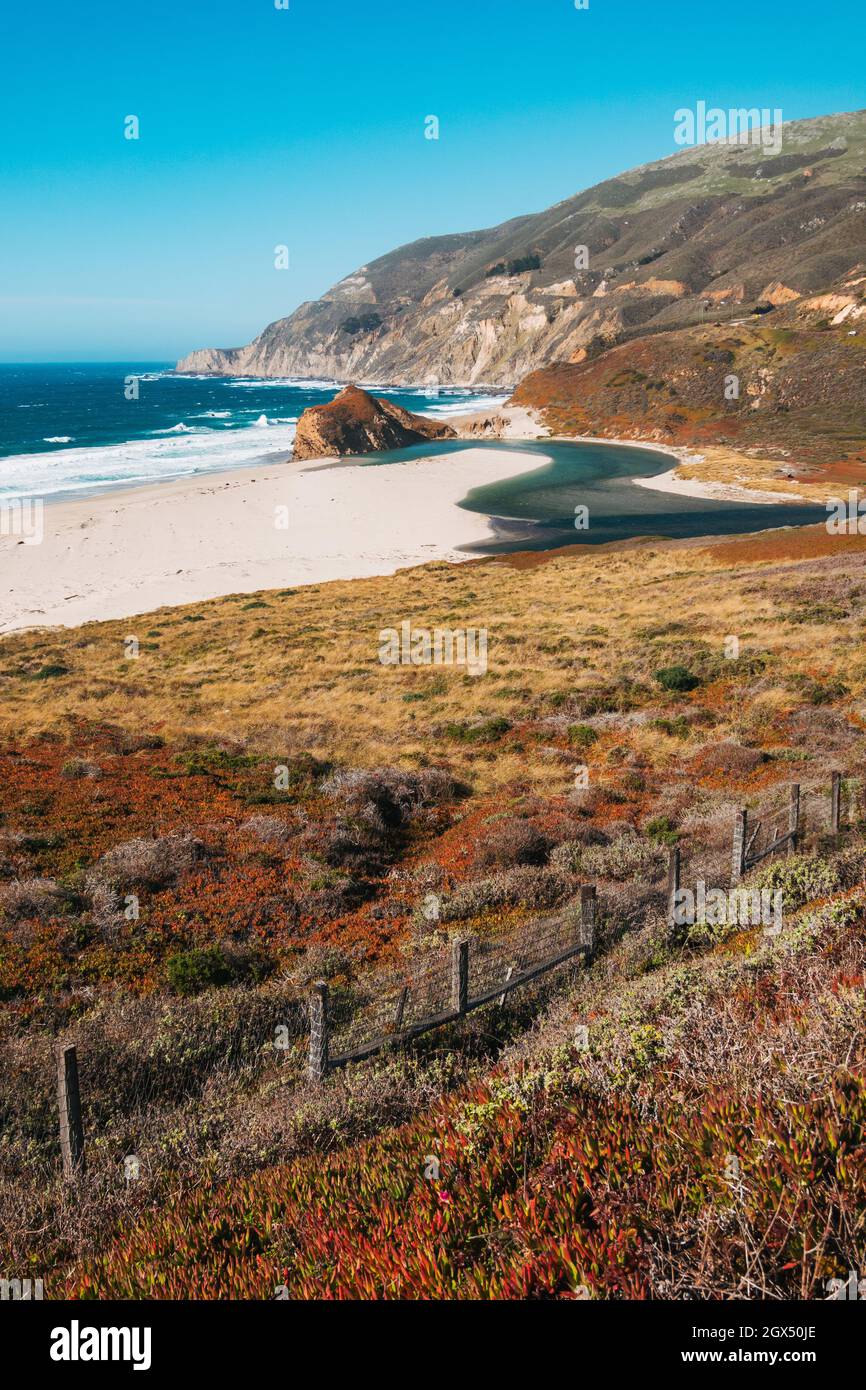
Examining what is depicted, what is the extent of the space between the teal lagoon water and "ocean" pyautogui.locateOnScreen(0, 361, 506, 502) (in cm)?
2757

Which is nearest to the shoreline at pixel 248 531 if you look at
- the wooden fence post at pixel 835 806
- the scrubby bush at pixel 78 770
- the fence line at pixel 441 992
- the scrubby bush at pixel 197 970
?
the scrubby bush at pixel 78 770

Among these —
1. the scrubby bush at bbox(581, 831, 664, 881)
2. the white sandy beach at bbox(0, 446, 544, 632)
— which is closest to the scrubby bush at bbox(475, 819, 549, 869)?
the scrubby bush at bbox(581, 831, 664, 881)

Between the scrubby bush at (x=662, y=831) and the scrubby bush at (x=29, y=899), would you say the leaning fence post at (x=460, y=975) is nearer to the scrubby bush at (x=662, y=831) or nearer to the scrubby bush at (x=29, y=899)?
the scrubby bush at (x=662, y=831)

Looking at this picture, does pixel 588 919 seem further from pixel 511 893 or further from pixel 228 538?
pixel 228 538

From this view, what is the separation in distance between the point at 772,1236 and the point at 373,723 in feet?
64.2

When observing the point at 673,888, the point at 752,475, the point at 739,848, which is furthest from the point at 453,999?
the point at 752,475

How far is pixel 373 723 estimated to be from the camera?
74.1 feet

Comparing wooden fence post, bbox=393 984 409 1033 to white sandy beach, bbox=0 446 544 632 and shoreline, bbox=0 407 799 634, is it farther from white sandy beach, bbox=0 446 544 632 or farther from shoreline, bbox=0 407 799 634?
white sandy beach, bbox=0 446 544 632

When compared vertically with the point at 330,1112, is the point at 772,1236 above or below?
above

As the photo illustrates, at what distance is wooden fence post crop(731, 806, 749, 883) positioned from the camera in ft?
35.2

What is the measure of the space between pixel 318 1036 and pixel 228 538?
178 ft

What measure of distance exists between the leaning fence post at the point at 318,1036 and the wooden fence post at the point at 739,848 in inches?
254
